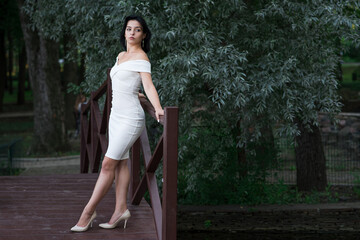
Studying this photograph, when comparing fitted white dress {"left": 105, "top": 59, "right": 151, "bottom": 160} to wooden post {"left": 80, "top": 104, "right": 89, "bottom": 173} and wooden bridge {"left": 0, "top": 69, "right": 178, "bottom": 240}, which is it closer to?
wooden bridge {"left": 0, "top": 69, "right": 178, "bottom": 240}

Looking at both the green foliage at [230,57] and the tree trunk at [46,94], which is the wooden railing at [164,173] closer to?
the green foliage at [230,57]

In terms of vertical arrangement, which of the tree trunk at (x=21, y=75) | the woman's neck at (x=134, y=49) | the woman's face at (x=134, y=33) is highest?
the tree trunk at (x=21, y=75)

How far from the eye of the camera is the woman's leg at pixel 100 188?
4.41m

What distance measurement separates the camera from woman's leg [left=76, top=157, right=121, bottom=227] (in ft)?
14.5

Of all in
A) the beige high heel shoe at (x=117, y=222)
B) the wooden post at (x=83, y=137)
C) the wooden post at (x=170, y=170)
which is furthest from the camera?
the wooden post at (x=83, y=137)

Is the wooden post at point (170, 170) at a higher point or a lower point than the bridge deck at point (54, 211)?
higher

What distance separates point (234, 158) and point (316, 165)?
1.92 m

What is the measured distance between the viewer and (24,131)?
80.2 ft

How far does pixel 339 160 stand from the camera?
A: 488 inches

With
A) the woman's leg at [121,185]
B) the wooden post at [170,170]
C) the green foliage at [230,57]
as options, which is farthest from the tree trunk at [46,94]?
the wooden post at [170,170]

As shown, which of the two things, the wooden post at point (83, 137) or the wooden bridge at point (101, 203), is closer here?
the wooden bridge at point (101, 203)

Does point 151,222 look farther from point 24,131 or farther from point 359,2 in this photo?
point 24,131

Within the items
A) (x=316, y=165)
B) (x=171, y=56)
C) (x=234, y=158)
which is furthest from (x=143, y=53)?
(x=316, y=165)

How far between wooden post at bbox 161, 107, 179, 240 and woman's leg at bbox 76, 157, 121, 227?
2.35 feet
